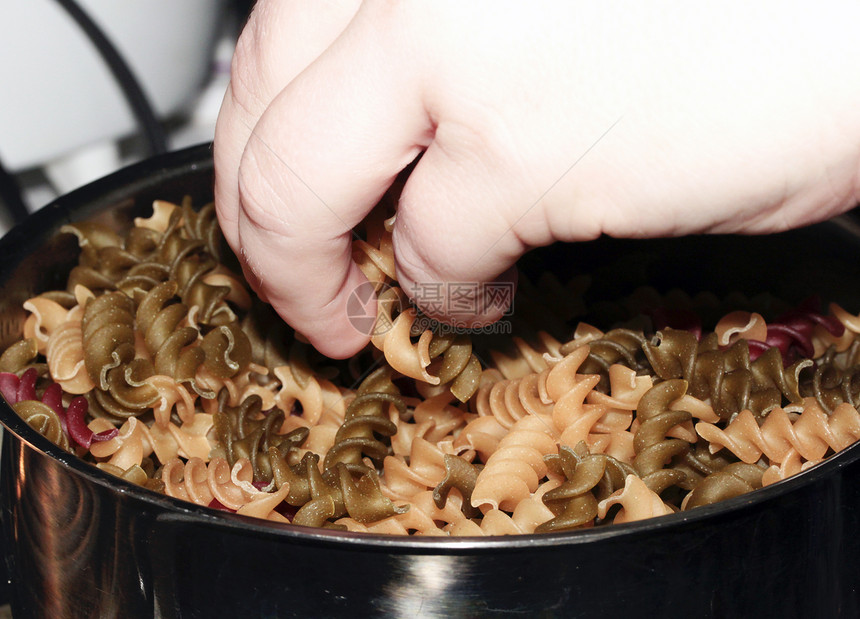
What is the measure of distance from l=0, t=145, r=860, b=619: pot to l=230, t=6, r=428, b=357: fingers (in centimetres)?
16

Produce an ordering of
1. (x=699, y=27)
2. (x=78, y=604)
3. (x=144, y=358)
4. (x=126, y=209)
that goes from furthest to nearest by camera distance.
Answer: (x=126, y=209) < (x=144, y=358) < (x=78, y=604) < (x=699, y=27)

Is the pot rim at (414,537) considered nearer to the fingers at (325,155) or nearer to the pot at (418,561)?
the pot at (418,561)

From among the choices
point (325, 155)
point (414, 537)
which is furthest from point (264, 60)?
point (414, 537)

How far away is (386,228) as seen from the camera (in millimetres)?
654

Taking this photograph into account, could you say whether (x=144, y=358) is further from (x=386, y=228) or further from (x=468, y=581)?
(x=468, y=581)

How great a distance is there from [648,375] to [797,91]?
357 millimetres

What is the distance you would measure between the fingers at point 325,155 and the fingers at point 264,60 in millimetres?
65

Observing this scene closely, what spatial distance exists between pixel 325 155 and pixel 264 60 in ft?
0.41

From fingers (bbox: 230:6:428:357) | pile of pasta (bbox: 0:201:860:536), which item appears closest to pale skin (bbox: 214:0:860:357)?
fingers (bbox: 230:6:428:357)

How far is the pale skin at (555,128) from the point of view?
44cm

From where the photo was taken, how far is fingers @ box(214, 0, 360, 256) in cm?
56

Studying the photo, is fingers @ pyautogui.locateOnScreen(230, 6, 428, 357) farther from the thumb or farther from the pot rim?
the pot rim

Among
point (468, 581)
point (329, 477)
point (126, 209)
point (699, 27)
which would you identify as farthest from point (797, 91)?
point (126, 209)

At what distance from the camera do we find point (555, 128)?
0.46 meters
